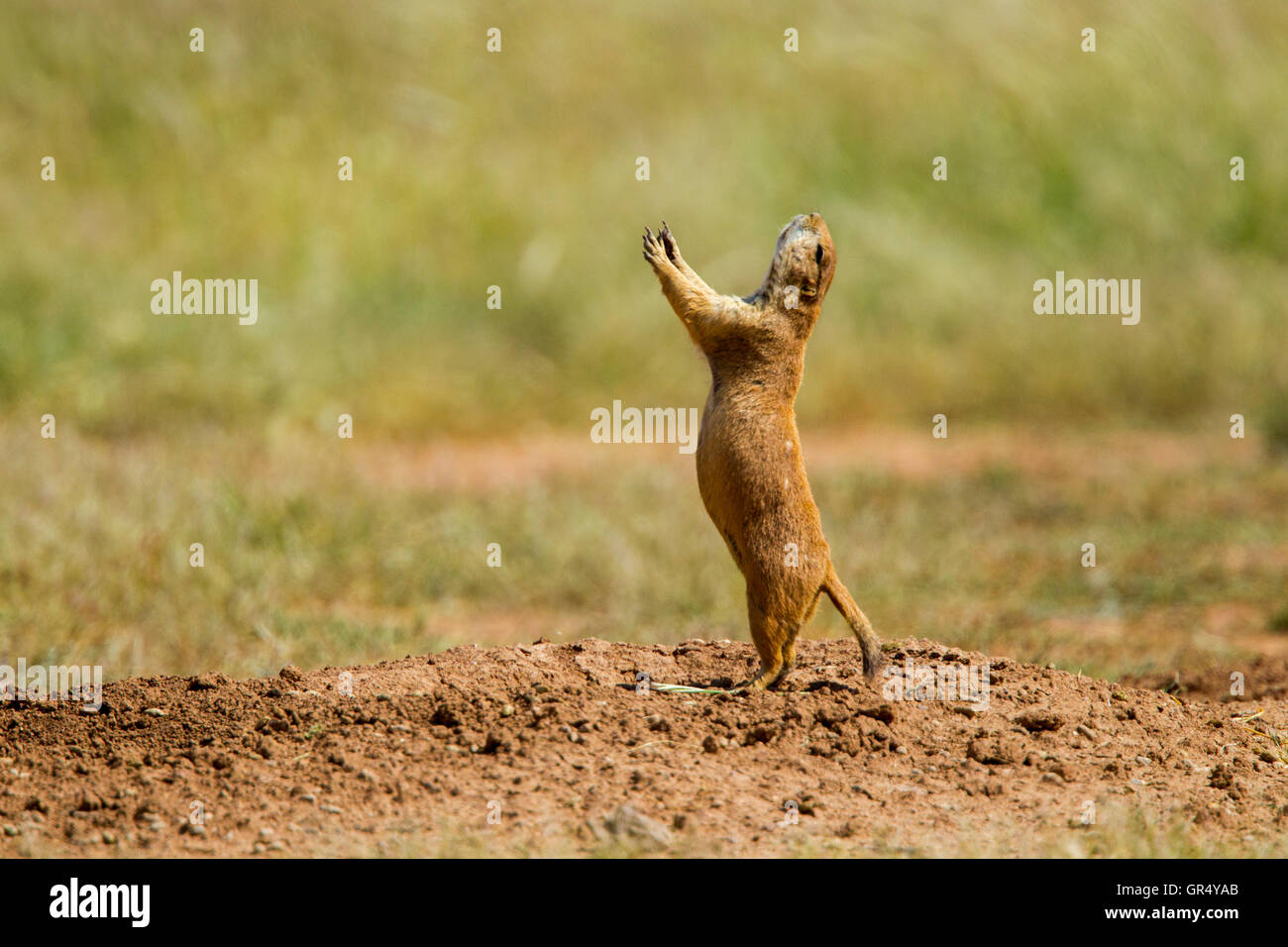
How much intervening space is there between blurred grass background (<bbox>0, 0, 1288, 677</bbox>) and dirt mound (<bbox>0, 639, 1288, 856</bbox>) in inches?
58.3

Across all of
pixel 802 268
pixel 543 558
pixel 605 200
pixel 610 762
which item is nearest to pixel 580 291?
pixel 605 200

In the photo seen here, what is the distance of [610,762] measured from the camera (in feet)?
11.1

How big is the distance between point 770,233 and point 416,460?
4073mm

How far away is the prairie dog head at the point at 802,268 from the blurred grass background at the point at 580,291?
2329 millimetres

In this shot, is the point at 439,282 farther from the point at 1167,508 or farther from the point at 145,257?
the point at 1167,508

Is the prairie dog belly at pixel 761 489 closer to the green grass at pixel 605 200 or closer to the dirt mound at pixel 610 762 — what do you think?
the dirt mound at pixel 610 762

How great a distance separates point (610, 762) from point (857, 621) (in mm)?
748

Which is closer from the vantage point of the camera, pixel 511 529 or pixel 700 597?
pixel 700 597

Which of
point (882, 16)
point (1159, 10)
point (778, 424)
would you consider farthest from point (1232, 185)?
point (778, 424)

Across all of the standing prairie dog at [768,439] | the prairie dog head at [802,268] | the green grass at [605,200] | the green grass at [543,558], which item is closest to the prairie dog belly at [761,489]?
the standing prairie dog at [768,439]

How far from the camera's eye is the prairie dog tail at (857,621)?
3.61 m

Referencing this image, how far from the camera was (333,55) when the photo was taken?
497 inches

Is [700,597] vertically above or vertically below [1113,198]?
below

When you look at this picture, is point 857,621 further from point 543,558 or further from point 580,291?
point 580,291
